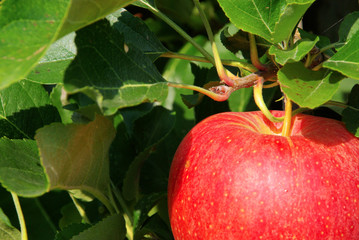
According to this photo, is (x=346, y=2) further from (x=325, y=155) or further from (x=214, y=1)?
(x=325, y=155)

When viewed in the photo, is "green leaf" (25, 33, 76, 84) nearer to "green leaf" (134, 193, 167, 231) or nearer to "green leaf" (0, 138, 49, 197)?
"green leaf" (0, 138, 49, 197)

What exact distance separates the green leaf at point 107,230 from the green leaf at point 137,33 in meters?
0.28

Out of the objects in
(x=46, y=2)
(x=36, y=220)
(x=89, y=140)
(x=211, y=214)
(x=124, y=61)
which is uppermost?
(x=46, y=2)

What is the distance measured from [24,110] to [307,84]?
466 mm

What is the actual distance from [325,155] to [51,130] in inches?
14.6

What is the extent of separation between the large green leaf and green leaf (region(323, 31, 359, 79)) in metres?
0.28

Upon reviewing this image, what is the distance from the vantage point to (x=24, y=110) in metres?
0.83

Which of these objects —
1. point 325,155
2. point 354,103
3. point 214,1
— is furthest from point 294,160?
point 214,1

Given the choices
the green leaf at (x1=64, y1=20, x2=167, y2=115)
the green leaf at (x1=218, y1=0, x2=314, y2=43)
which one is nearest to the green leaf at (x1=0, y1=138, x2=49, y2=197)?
the green leaf at (x1=64, y1=20, x2=167, y2=115)

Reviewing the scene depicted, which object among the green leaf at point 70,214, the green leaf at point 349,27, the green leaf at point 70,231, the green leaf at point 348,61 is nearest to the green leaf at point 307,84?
the green leaf at point 348,61

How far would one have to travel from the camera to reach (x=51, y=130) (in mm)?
625

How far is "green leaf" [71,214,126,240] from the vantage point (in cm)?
74

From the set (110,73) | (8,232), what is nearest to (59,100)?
(110,73)

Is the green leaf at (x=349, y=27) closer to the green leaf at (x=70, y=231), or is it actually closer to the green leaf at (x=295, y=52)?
the green leaf at (x=295, y=52)
